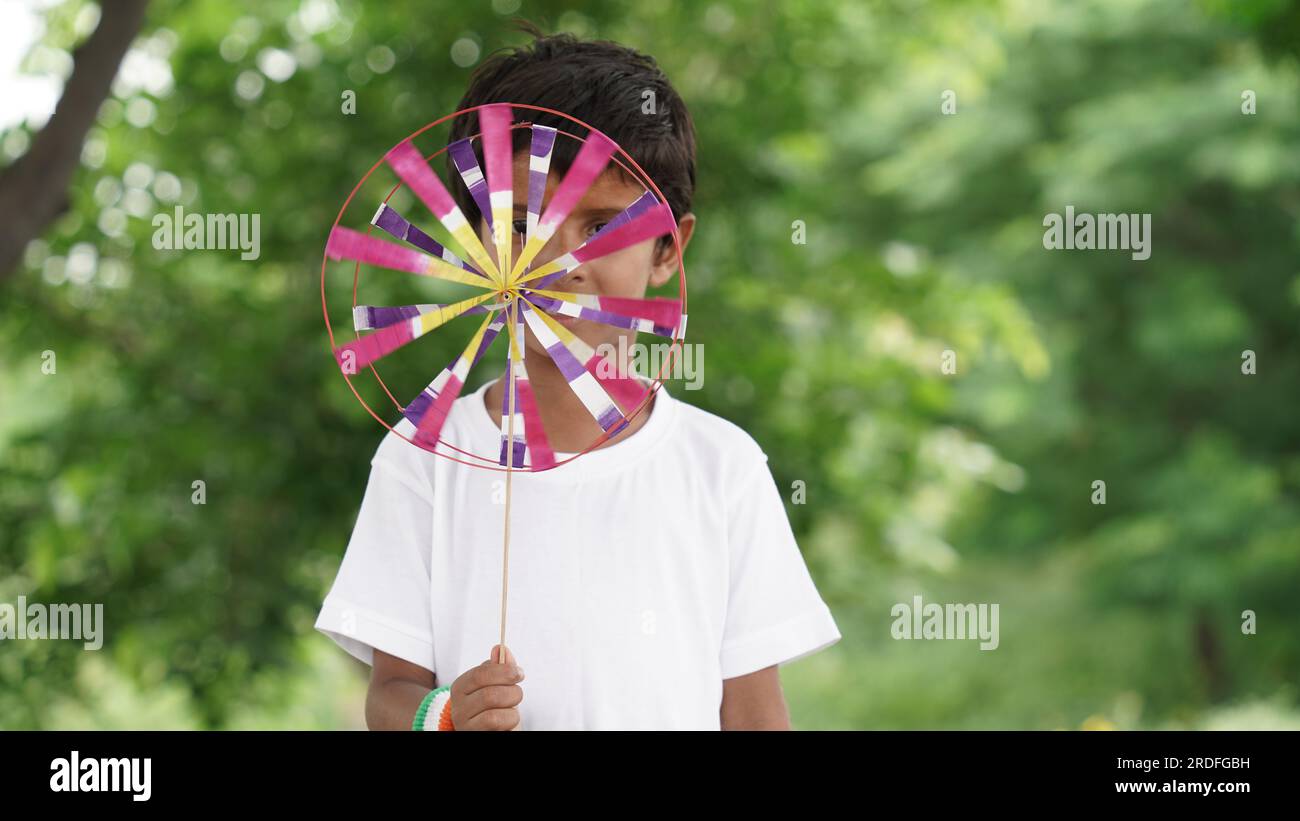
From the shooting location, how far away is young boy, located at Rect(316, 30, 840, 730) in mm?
1081

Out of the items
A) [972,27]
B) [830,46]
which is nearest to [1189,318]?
[972,27]

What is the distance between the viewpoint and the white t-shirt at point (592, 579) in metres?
1.08

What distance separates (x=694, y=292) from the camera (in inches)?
114

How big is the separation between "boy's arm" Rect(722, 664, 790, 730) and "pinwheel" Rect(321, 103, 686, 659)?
282 millimetres

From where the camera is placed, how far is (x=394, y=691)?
1079 mm

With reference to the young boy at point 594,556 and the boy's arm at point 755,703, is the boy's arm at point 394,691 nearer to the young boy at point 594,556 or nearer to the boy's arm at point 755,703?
the young boy at point 594,556

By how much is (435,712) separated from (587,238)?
1.45 feet

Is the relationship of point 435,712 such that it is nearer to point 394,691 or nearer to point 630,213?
point 394,691

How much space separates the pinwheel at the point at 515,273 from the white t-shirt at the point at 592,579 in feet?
0.18

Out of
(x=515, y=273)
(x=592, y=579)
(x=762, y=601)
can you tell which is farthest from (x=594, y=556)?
(x=515, y=273)
